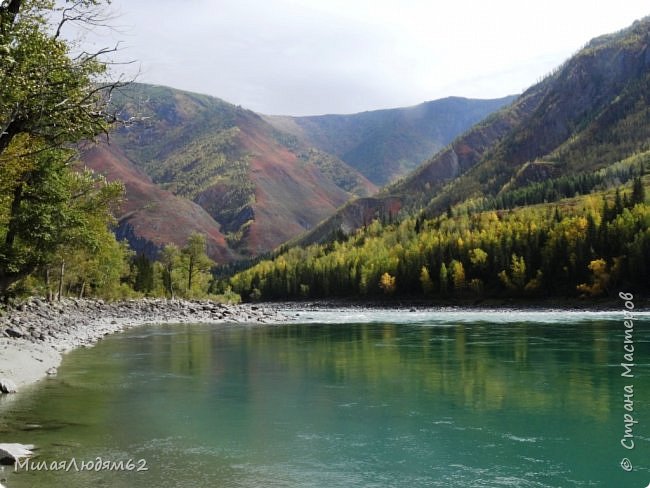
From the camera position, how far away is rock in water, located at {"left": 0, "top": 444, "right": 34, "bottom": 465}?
47.1 feet

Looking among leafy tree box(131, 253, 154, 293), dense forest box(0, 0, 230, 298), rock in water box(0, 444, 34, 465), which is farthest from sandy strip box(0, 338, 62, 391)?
leafy tree box(131, 253, 154, 293)

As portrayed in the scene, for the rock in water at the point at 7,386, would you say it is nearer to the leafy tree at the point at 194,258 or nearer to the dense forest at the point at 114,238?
the dense forest at the point at 114,238

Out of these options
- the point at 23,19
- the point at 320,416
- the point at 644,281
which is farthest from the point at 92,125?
the point at 644,281

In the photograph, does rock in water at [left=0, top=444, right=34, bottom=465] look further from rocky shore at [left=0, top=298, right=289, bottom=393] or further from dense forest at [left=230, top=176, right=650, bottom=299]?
dense forest at [left=230, top=176, right=650, bottom=299]

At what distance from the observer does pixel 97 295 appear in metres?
110

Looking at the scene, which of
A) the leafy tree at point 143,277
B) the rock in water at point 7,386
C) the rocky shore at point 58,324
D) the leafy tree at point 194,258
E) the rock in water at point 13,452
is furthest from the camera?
the leafy tree at point 143,277

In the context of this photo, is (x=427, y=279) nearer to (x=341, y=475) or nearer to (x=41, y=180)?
(x=41, y=180)

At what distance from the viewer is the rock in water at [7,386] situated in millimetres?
23062

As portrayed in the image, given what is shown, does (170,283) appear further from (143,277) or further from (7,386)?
(7,386)

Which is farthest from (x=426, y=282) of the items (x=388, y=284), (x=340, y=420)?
(x=340, y=420)

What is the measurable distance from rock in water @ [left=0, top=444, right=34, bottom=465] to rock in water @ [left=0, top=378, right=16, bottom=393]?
8.47 meters

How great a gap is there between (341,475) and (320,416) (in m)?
6.22

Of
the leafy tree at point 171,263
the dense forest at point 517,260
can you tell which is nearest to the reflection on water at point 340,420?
the dense forest at point 517,260

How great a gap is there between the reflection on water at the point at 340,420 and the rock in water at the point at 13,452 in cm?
64
